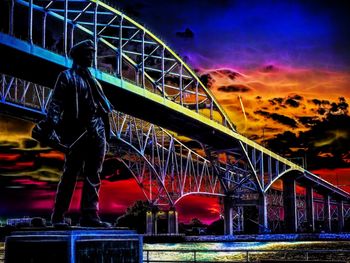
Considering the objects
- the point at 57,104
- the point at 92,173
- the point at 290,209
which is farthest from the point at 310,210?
the point at 57,104

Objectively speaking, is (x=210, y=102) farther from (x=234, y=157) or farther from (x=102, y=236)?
(x=102, y=236)

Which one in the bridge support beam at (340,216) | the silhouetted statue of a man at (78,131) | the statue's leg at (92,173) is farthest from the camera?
the bridge support beam at (340,216)

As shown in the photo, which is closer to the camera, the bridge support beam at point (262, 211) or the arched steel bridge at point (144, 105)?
the arched steel bridge at point (144, 105)

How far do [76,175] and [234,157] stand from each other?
250 feet

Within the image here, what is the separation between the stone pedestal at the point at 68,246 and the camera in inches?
340

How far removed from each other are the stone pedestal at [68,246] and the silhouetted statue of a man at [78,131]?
359mm

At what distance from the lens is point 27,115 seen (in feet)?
169

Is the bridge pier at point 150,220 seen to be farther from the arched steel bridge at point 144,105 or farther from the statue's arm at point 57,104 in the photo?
the statue's arm at point 57,104

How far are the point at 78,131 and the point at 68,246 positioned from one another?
1.72 metres

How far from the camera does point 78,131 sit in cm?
942

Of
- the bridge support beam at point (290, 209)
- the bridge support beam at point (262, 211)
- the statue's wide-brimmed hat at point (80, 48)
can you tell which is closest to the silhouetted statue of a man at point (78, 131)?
the statue's wide-brimmed hat at point (80, 48)

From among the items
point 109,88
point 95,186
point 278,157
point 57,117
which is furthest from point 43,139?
point 278,157

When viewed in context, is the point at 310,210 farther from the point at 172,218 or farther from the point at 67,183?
the point at 67,183

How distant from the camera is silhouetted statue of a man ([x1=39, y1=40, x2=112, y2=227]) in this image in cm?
936
